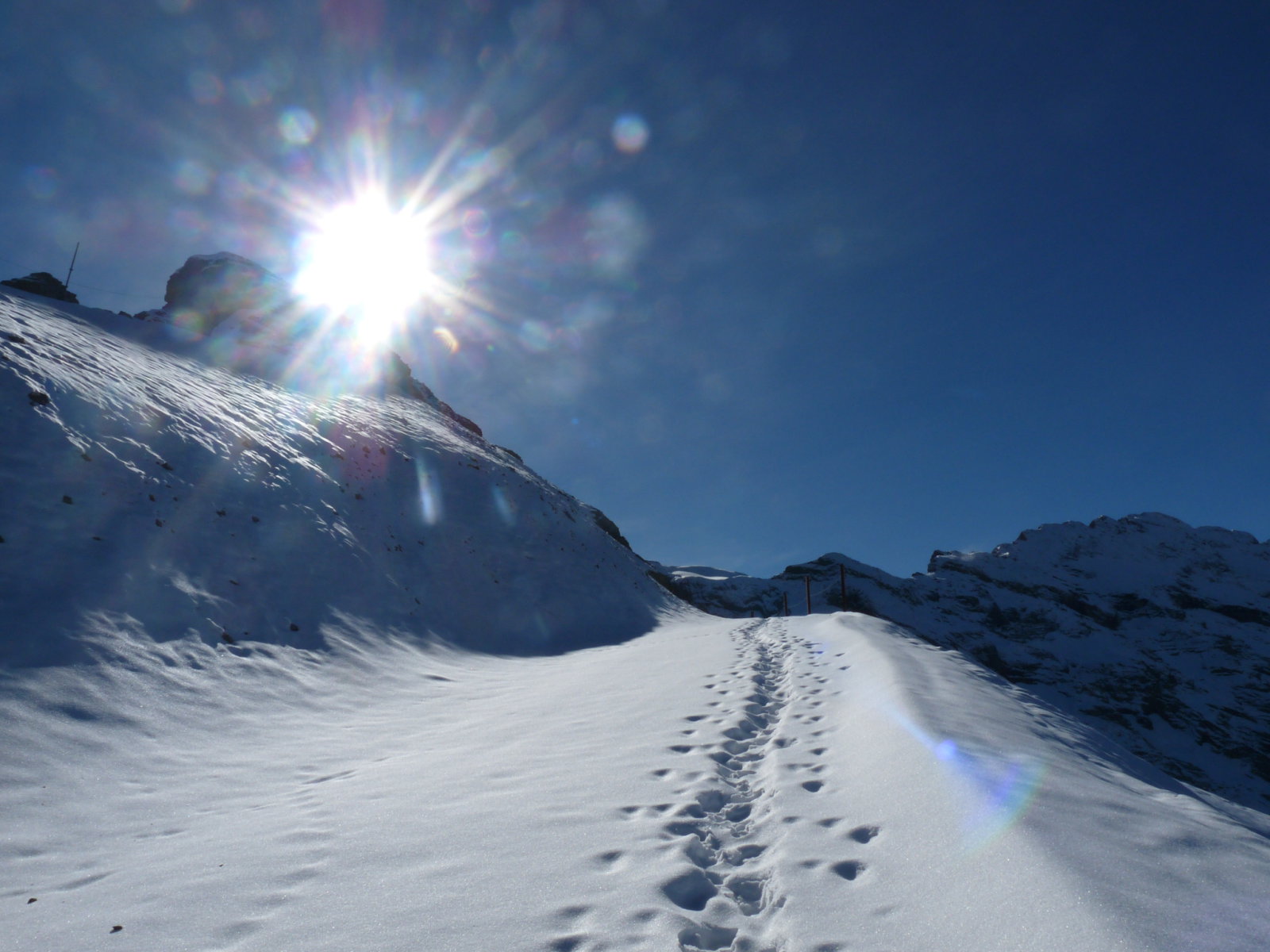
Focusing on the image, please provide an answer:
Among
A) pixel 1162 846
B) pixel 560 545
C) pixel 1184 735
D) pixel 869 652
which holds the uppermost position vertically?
pixel 560 545

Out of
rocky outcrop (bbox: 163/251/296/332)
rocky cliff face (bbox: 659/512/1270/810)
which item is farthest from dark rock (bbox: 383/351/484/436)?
rocky cliff face (bbox: 659/512/1270/810)

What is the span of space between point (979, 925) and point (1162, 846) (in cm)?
148

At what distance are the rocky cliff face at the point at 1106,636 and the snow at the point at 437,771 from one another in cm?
7449

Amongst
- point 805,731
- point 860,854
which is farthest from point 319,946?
point 805,731

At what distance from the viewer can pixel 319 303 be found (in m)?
34.1

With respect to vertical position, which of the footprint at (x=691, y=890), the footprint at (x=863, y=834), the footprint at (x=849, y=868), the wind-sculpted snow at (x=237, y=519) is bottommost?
the footprint at (x=691, y=890)

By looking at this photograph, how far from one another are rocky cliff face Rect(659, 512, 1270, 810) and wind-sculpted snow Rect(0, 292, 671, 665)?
211 feet

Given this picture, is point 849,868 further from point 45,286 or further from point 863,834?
point 45,286

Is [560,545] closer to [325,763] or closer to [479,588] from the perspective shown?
[479,588]

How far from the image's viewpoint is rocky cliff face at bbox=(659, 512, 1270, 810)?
352 ft

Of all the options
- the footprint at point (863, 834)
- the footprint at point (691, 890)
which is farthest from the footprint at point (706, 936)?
the footprint at point (863, 834)

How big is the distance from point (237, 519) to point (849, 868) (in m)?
13.3

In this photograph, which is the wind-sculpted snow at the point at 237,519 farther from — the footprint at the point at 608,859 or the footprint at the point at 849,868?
the footprint at the point at 849,868

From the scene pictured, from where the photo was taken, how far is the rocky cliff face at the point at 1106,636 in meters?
107
